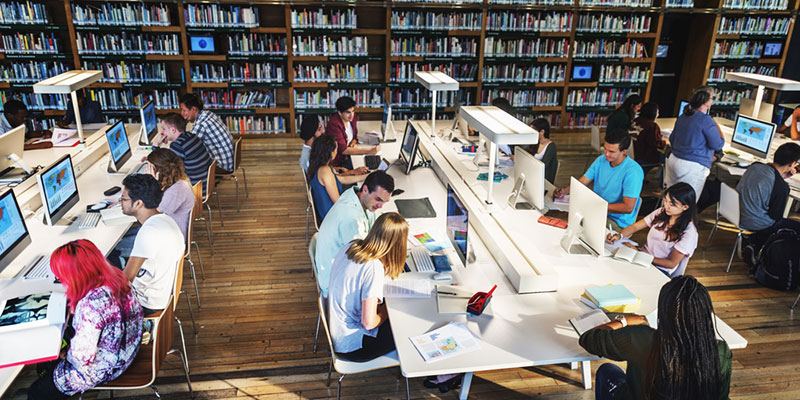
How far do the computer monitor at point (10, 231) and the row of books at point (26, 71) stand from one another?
18.0ft

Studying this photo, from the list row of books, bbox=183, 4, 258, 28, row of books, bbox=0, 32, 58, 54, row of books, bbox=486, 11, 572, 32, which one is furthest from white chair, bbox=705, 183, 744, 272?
row of books, bbox=0, 32, 58, 54

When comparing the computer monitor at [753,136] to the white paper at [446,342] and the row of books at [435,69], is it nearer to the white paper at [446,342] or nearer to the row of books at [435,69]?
the row of books at [435,69]

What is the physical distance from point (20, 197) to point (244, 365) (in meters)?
2.26

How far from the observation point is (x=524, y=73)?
8.59 meters

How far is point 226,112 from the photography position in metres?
8.18

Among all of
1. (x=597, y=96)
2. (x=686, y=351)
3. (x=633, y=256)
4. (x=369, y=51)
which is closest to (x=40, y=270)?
(x=686, y=351)

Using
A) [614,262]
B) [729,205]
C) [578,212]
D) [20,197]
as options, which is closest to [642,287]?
[614,262]

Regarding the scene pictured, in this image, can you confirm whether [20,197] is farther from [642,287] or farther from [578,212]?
[642,287]

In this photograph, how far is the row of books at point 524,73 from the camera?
27.9ft

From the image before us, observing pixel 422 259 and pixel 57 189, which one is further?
pixel 57 189

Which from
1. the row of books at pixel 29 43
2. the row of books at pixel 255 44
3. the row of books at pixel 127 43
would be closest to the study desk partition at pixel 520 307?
the row of books at pixel 255 44

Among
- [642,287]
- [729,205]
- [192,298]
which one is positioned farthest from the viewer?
[729,205]

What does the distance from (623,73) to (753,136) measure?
3264 millimetres

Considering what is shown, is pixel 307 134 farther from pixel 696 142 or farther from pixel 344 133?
pixel 696 142
